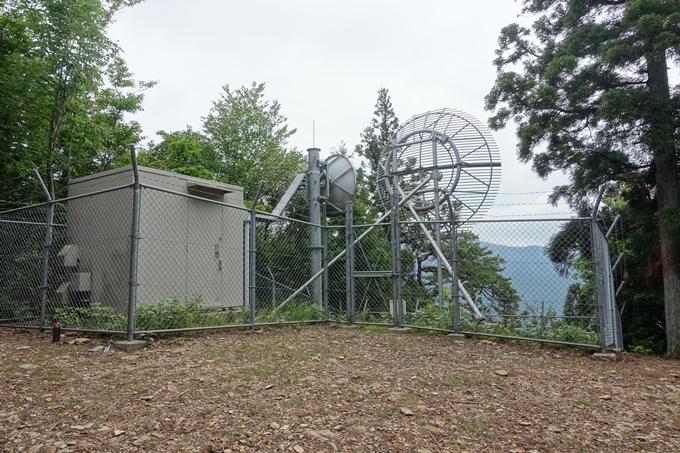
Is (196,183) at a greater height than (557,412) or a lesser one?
greater

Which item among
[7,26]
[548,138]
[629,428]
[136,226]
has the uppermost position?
[7,26]

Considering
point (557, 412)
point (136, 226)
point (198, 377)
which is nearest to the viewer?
point (557, 412)

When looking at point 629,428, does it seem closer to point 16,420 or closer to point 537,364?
point 537,364

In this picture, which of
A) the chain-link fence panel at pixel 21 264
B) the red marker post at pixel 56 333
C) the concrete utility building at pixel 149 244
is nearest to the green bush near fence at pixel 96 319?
the red marker post at pixel 56 333

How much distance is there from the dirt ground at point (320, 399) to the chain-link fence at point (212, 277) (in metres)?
0.68

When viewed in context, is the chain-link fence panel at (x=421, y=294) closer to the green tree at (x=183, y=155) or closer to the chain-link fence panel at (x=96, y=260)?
the chain-link fence panel at (x=96, y=260)

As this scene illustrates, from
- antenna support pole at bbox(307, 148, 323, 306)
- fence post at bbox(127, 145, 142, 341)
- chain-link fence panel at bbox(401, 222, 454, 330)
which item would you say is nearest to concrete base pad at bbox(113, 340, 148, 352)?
fence post at bbox(127, 145, 142, 341)

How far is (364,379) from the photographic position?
4.58m

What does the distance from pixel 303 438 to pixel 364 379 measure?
1.41 meters

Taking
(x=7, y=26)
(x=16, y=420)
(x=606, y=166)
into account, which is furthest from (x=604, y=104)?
(x=7, y=26)

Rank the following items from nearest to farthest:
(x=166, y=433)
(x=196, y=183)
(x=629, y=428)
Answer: (x=166, y=433) → (x=629, y=428) → (x=196, y=183)

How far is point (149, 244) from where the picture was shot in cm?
689

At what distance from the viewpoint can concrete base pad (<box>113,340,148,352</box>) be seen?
206 inches

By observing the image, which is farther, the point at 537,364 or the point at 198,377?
the point at 537,364
